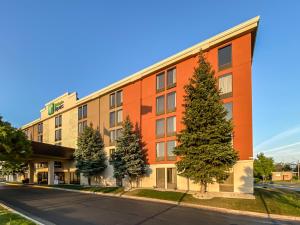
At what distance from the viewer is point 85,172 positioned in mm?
42625

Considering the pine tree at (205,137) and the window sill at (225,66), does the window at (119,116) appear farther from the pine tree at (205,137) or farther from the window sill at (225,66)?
the pine tree at (205,137)

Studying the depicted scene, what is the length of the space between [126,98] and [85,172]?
41.9ft

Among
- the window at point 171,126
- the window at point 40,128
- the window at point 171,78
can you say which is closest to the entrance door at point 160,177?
the window at point 171,126

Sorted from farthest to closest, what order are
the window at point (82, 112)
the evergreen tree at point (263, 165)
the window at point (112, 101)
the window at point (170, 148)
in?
the evergreen tree at point (263, 165), the window at point (82, 112), the window at point (112, 101), the window at point (170, 148)

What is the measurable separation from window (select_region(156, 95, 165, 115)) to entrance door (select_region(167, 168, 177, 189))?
741cm

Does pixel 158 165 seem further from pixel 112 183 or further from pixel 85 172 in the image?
pixel 85 172

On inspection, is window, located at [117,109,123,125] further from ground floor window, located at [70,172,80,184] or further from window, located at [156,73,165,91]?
ground floor window, located at [70,172,80,184]

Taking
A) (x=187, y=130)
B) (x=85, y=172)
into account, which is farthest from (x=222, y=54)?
(x=85, y=172)

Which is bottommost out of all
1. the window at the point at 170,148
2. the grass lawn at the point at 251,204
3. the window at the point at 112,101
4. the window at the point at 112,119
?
the grass lawn at the point at 251,204

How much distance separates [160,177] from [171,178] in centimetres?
186

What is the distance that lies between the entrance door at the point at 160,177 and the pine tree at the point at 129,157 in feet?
6.81

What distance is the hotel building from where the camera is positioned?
27750mm

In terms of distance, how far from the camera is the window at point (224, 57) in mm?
29812

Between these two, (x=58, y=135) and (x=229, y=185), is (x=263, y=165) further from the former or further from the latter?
(x=58, y=135)
